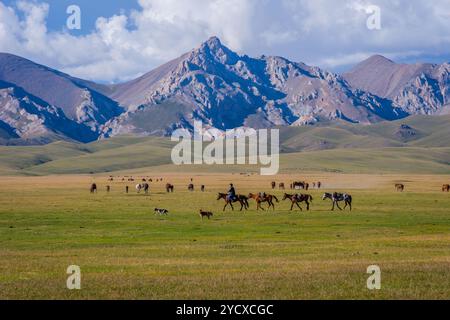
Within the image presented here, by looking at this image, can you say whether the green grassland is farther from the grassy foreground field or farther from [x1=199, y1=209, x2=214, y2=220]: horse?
[x1=199, y1=209, x2=214, y2=220]: horse

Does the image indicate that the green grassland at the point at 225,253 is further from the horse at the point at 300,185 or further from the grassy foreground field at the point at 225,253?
the horse at the point at 300,185

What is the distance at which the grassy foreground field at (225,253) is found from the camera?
60.3ft

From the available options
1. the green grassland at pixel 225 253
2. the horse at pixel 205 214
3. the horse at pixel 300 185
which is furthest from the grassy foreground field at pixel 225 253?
the horse at pixel 300 185

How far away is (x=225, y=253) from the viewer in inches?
1110

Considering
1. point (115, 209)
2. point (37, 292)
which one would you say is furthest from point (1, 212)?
point (37, 292)

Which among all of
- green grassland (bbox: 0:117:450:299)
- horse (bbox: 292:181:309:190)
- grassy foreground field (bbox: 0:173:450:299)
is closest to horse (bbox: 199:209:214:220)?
green grassland (bbox: 0:117:450:299)

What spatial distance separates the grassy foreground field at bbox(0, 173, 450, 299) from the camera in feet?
60.3

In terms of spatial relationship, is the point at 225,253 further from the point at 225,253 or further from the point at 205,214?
the point at 205,214

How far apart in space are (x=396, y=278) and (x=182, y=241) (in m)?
15.5

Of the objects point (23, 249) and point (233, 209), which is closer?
point (23, 249)
